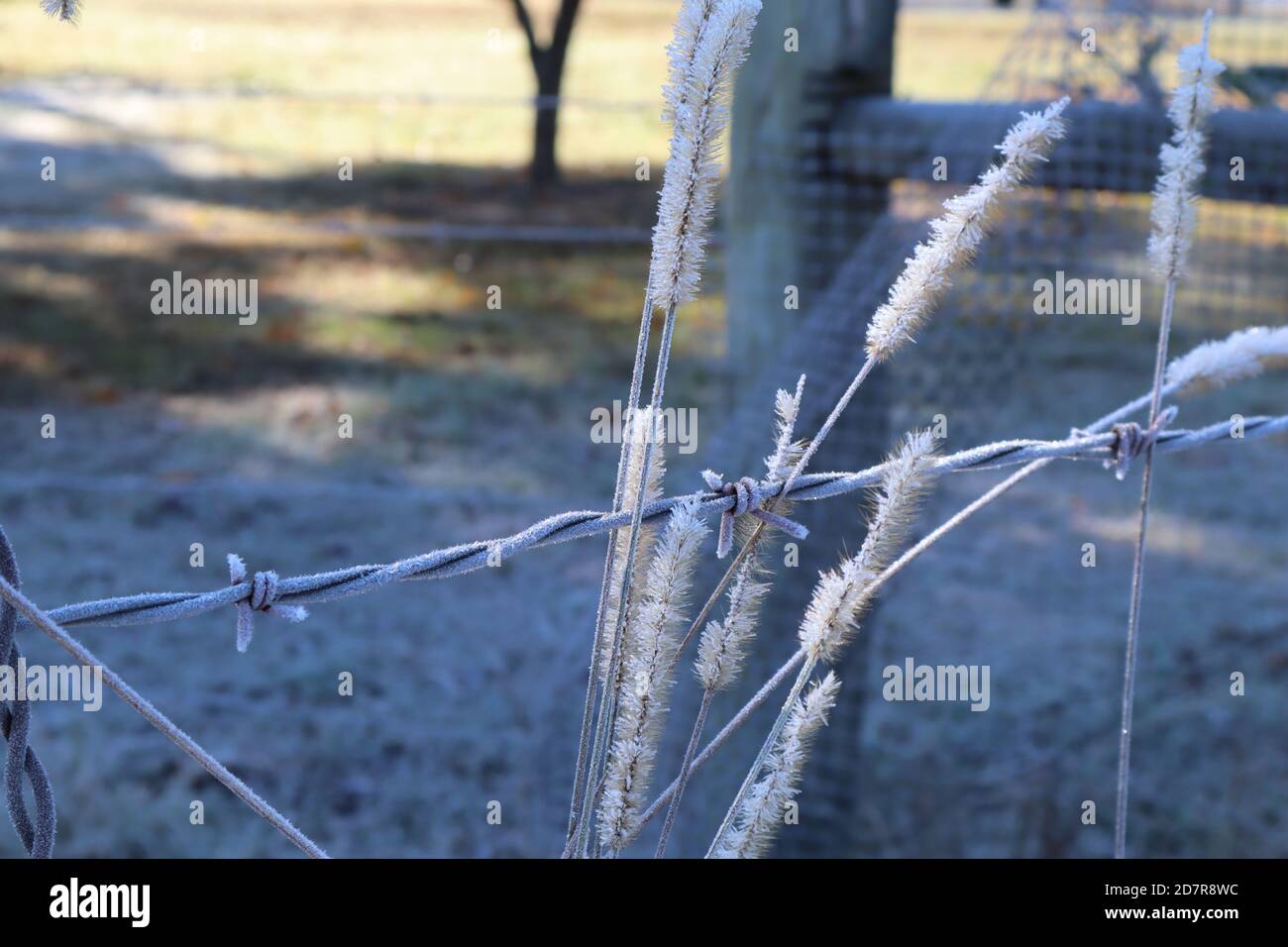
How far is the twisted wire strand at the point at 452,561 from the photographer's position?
937 mm

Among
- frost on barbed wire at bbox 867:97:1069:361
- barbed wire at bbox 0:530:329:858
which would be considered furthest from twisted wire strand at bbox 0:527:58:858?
frost on barbed wire at bbox 867:97:1069:361

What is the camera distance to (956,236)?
950 millimetres

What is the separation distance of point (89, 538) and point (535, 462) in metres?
1.48

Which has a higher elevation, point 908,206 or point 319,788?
point 908,206

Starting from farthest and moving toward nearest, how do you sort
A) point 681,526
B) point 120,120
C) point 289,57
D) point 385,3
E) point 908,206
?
point 385,3
point 289,57
point 120,120
point 908,206
point 681,526

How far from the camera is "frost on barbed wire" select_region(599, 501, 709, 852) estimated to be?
3.01 ft

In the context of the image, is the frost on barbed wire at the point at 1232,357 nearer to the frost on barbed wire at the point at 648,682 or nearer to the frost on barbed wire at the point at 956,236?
the frost on barbed wire at the point at 956,236

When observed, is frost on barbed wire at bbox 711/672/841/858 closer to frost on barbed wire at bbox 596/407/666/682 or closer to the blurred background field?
frost on barbed wire at bbox 596/407/666/682

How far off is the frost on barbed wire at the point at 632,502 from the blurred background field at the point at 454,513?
1.53 metres

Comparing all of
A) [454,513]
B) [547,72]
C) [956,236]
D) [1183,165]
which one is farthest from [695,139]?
[547,72]

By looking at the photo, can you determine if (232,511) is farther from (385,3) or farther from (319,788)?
(385,3)

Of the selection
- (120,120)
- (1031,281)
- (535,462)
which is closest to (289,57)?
(120,120)

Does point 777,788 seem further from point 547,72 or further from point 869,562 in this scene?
point 547,72

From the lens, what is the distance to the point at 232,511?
444cm
